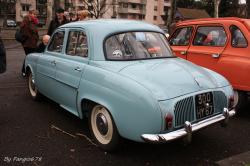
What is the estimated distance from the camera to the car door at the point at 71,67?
16.8 feet

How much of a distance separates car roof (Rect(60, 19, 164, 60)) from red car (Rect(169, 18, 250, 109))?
162cm

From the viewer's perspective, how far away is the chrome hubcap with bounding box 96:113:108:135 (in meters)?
4.54

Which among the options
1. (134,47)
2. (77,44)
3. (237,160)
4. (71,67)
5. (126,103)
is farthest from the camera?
(77,44)

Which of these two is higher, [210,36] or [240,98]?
[210,36]

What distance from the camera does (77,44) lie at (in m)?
5.45

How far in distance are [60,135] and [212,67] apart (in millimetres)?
3232

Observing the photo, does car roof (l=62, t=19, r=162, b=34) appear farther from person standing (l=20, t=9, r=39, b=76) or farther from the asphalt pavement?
person standing (l=20, t=9, r=39, b=76)

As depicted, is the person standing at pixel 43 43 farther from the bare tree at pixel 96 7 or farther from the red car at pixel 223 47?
the bare tree at pixel 96 7

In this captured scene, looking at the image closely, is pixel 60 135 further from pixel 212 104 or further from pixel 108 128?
pixel 212 104

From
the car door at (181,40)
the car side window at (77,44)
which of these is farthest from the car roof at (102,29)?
the car door at (181,40)

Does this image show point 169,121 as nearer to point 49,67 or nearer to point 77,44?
point 77,44

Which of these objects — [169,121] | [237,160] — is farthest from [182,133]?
[237,160]

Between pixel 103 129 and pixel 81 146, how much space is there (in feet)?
1.52

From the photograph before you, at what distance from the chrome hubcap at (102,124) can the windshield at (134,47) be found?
831 millimetres
